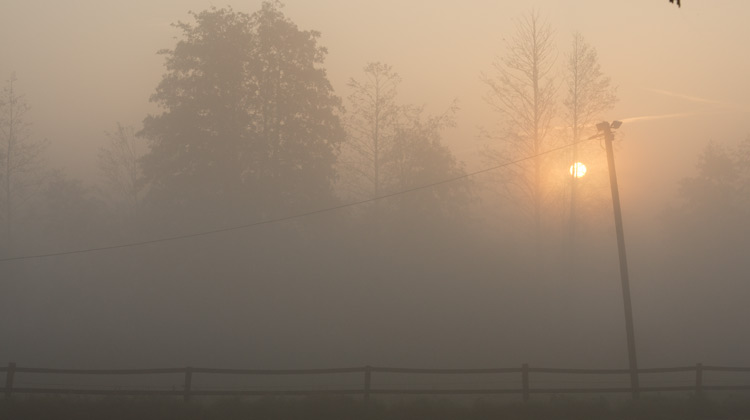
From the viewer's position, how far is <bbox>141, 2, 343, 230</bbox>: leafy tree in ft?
119

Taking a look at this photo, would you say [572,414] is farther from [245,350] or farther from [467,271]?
[467,271]

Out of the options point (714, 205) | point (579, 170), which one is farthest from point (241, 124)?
point (714, 205)

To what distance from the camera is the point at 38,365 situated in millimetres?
30422

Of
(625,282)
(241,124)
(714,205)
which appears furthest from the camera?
(714,205)

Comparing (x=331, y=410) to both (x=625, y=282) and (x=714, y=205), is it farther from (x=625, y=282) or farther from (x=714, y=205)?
(x=714, y=205)

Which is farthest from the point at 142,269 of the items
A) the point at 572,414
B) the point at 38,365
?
the point at 572,414

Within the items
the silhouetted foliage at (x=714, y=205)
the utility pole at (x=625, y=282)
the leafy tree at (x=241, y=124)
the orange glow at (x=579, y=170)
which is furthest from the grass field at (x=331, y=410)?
the silhouetted foliage at (x=714, y=205)

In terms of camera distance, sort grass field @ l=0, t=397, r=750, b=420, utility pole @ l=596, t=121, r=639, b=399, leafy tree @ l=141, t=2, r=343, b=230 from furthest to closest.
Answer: leafy tree @ l=141, t=2, r=343, b=230, utility pole @ l=596, t=121, r=639, b=399, grass field @ l=0, t=397, r=750, b=420

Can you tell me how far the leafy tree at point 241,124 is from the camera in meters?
36.3

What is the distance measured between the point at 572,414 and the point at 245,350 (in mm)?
17539

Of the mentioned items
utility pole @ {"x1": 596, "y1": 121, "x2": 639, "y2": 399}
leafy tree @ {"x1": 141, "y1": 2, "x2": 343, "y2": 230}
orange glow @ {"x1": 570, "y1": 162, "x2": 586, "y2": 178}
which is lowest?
utility pole @ {"x1": 596, "y1": 121, "x2": 639, "y2": 399}

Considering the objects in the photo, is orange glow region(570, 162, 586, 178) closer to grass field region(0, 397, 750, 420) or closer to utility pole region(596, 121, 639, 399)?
utility pole region(596, 121, 639, 399)

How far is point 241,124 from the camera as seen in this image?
122ft

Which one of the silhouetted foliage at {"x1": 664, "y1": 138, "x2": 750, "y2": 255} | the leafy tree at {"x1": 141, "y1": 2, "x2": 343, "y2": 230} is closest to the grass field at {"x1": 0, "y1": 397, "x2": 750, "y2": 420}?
the leafy tree at {"x1": 141, "y1": 2, "x2": 343, "y2": 230}
